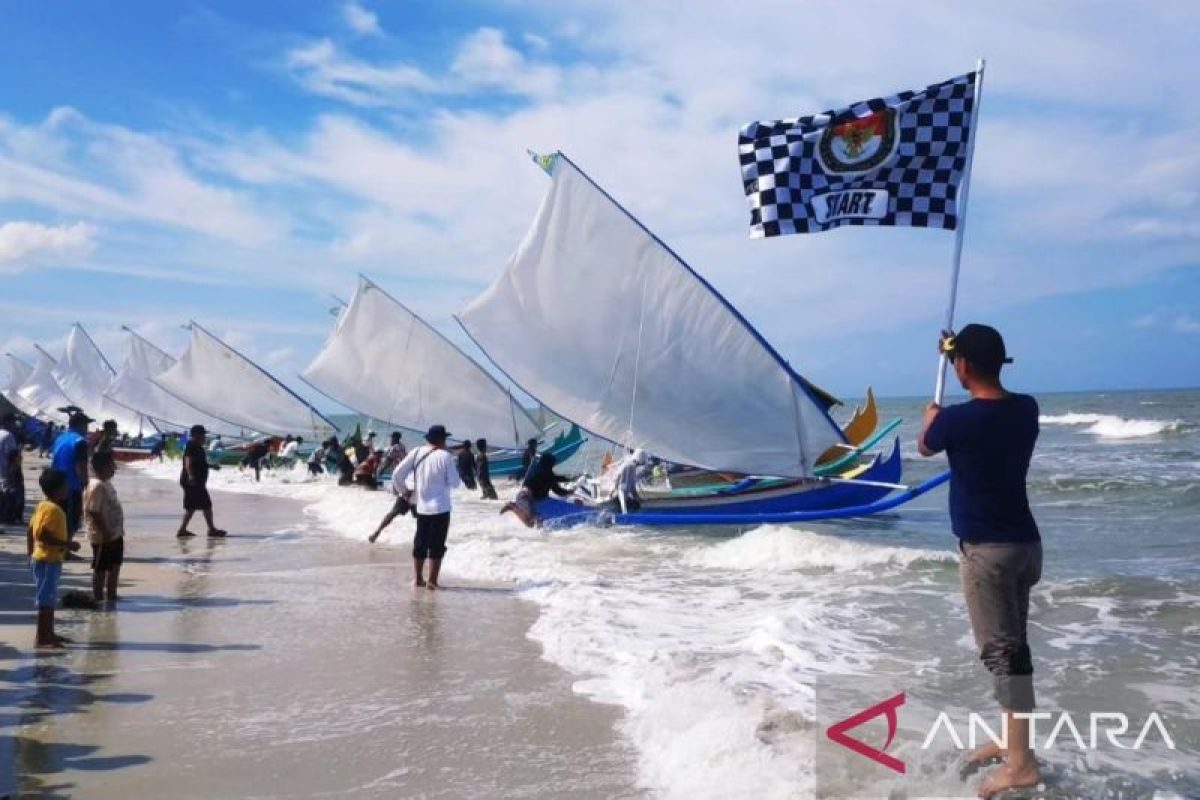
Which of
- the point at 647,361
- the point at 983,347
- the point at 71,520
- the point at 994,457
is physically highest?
the point at 647,361

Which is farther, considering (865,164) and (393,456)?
(393,456)

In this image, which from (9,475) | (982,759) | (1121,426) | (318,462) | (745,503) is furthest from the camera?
(1121,426)

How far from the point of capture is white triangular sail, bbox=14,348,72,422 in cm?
6450

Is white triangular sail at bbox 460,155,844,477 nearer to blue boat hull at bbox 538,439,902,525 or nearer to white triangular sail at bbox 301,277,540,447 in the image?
blue boat hull at bbox 538,439,902,525

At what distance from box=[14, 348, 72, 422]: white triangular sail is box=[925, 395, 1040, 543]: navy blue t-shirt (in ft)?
230

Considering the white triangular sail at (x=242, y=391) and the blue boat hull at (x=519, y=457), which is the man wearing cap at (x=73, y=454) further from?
the white triangular sail at (x=242, y=391)

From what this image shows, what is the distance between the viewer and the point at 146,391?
48.2 m

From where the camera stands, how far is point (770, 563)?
12.2m

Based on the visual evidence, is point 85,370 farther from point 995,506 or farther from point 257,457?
point 995,506

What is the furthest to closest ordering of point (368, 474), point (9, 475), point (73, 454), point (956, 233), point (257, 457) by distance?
point (257, 457), point (368, 474), point (9, 475), point (73, 454), point (956, 233)

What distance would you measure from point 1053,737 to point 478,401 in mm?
26660

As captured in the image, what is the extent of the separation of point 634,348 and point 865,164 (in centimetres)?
619

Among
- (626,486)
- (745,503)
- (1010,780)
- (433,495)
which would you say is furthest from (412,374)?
(1010,780)

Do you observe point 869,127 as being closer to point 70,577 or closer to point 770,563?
point 770,563
